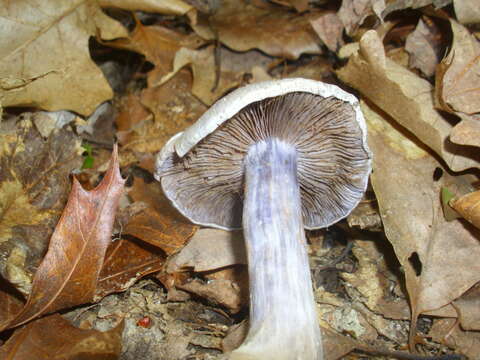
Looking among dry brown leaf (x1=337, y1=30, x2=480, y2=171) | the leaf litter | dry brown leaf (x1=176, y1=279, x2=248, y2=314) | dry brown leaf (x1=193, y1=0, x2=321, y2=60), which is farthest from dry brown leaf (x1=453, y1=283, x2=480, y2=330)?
dry brown leaf (x1=193, y1=0, x2=321, y2=60)

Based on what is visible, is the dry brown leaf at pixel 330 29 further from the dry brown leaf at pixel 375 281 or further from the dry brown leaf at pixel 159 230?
the dry brown leaf at pixel 159 230

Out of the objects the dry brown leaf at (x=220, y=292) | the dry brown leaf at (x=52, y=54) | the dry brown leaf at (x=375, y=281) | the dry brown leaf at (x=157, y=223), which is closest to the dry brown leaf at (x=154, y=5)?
the dry brown leaf at (x=52, y=54)

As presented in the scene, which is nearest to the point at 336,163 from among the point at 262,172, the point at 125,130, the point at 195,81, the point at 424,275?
the point at 262,172

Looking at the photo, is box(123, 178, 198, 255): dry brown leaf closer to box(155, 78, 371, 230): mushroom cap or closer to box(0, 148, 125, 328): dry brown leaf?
box(155, 78, 371, 230): mushroom cap

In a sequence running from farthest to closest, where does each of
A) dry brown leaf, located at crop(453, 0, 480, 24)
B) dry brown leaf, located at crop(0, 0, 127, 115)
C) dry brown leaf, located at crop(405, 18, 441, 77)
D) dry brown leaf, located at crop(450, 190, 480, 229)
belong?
1. dry brown leaf, located at crop(405, 18, 441, 77)
2. dry brown leaf, located at crop(0, 0, 127, 115)
3. dry brown leaf, located at crop(453, 0, 480, 24)
4. dry brown leaf, located at crop(450, 190, 480, 229)

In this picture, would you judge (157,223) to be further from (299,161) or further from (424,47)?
(424,47)

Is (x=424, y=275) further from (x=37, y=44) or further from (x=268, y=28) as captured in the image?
(x=37, y=44)

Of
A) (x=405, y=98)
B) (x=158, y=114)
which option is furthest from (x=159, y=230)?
(x=405, y=98)
